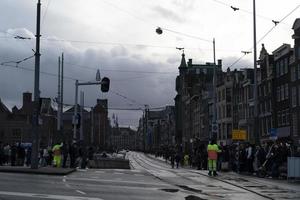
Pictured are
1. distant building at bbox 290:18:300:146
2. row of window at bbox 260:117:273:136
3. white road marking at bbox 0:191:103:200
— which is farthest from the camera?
row of window at bbox 260:117:273:136

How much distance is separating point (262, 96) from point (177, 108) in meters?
83.7

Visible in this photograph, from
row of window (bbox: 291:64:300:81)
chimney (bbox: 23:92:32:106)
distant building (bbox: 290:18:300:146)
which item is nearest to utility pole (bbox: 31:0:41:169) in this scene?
distant building (bbox: 290:18:300:146)

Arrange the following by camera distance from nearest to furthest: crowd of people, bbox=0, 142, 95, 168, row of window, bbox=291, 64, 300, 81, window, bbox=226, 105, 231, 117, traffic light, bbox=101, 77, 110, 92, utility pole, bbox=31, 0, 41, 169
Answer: utility pole, bbox=31, 0, 41, 169 → crowd of people, bbox=0, 142, 95, 168 → traffic light, bbox=101, 77, 110, 92 → row of window, bbox=291, 64, 300, 81 → window, bbox=226, 105, 231, 117

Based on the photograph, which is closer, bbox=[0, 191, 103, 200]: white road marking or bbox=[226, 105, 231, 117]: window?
bbox=[0, 191, 103, 200]: white road marking

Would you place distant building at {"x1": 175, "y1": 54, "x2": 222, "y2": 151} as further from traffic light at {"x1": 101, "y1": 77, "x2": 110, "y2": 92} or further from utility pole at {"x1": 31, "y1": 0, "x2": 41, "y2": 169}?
utility pole at {"x1": 31, "y1": 0, "x2": 41, "y2": 169}

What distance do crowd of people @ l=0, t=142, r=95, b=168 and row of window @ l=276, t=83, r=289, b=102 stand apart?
39.5 m

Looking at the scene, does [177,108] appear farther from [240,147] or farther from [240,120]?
[240,147]

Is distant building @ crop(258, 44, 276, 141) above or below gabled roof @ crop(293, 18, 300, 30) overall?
below

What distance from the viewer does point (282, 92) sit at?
7400 cm

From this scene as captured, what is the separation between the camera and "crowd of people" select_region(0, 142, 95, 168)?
34.5 m

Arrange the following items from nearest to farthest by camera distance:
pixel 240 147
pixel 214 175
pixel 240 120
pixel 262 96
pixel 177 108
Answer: pixel 214 175 → pixel 240 147 → pixel 262 96 → pixel 240 120 → pixel 177 108

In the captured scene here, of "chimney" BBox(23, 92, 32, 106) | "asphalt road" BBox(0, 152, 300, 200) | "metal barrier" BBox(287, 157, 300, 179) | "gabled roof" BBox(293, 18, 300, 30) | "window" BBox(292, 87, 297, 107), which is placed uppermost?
"gabled roof" BBox(293, 18, 300, 30)

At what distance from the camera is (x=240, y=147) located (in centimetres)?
3406

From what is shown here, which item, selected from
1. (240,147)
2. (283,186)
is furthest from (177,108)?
(283,186)
